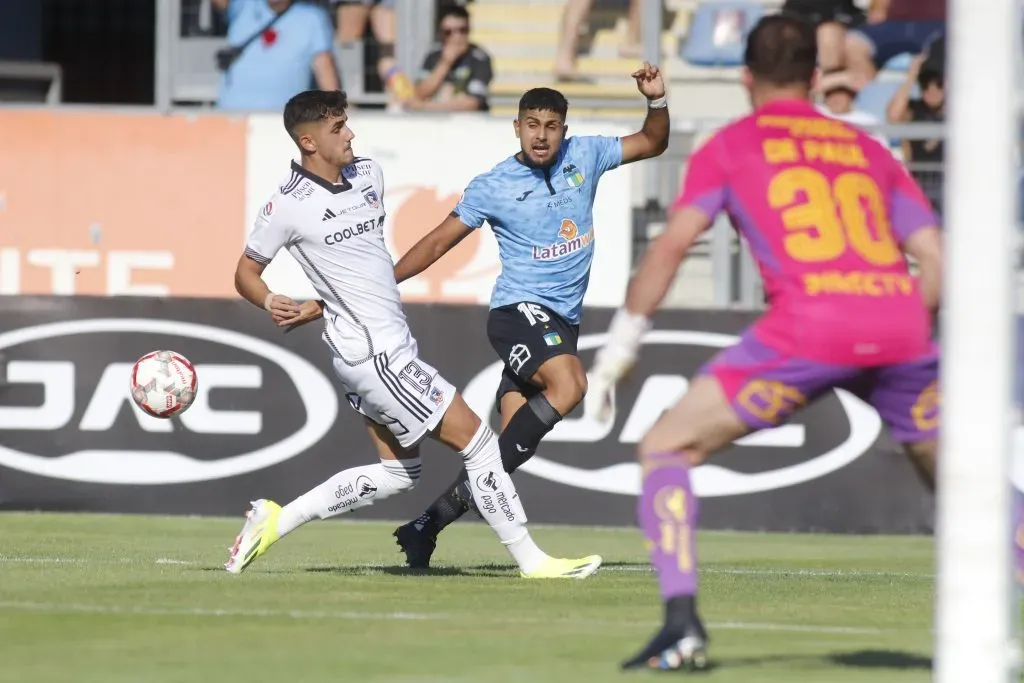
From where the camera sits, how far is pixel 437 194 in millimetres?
15586

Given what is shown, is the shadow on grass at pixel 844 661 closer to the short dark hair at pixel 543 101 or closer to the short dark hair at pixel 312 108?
the short dark hair at pixel 312 108

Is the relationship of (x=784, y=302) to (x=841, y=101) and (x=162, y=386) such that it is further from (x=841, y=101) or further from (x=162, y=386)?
(x=841, y=101)

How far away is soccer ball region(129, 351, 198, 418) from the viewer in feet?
34.3

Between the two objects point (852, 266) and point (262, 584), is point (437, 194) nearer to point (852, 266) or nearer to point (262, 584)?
point (262, 584)

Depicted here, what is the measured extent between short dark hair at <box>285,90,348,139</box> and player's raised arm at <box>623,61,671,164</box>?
5.17 ft

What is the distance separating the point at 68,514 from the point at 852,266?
9521mm

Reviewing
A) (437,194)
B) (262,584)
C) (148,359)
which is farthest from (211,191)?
(262,584)

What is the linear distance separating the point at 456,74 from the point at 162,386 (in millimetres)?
6576

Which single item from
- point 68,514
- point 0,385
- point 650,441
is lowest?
point 68,514

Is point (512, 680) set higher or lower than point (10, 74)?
lower

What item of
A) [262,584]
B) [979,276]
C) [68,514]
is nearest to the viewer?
[979,276]

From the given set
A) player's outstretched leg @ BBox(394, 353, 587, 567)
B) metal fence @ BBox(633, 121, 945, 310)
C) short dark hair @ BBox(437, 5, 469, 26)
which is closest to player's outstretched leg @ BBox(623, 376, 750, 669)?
player's outstretched leg @ BBox(394, 353, 587, 567)

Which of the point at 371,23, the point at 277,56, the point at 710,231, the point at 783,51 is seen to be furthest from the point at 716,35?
the point at 783,51

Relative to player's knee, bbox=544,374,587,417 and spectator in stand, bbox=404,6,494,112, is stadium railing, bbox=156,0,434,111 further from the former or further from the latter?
player's knee, bbox=544,374,587,417
